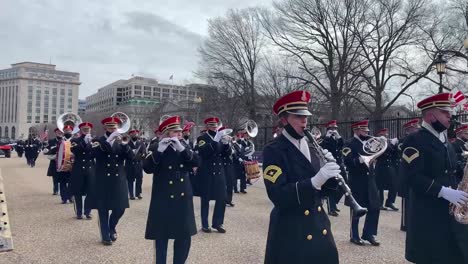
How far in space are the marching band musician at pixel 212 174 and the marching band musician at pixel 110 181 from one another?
160cm

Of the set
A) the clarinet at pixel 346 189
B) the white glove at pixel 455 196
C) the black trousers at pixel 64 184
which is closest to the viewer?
the clarinet at pixel 346 189

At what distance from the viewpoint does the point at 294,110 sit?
3543 millimetres

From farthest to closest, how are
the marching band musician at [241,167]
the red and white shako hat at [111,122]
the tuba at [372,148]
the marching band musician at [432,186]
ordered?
the marching band musician at [241,167] < the red and white shako hat at [111,122] < the tuba at [372,148] < the marching band musician at [432,186]

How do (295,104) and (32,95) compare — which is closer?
(295,104)

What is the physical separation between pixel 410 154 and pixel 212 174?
5.20 meters

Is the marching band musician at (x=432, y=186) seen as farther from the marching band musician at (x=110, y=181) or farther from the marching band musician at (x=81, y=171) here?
the marching band musician at (x=81, y=171)

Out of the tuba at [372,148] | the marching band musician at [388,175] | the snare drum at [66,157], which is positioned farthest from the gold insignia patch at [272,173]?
the marching band musician at [388,175]

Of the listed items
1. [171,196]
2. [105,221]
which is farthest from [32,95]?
[171,196]

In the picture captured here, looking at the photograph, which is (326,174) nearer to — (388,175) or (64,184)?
(388,175)

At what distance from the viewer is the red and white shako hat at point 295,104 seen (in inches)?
139

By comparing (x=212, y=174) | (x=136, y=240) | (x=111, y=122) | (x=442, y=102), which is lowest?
(x=136, y=240)

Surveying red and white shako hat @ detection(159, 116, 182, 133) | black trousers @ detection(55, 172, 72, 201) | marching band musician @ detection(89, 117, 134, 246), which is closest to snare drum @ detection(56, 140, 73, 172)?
Result: black trousers @ detection(55, 172, 72, 201)

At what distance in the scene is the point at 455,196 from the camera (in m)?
3.88

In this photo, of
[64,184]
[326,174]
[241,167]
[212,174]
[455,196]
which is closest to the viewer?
[326,174]
